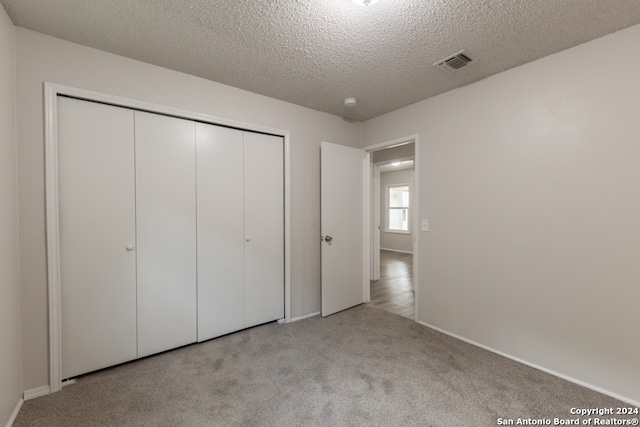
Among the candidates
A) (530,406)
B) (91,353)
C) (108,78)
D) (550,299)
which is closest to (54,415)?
(91,353)

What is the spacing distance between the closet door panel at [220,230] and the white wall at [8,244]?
1116mm

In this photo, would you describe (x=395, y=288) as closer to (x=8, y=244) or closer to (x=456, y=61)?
(x=456, y=61)

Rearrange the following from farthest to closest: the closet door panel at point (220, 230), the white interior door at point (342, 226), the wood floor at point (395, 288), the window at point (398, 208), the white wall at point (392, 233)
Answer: the window at point (398, 208) < the white wall at point (392, 233) < the wood floor at point (395, 288) < the white interior door at point (342, 226) < the closet door panel at point (220, 230)

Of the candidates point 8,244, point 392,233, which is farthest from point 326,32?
point 392,233

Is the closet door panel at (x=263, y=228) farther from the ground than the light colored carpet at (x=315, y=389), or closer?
farther from the ground

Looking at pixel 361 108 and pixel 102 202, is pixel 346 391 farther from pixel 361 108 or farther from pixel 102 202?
pixel 361 108

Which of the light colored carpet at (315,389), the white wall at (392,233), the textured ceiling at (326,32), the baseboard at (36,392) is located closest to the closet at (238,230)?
the light colored carpet at (315,389)

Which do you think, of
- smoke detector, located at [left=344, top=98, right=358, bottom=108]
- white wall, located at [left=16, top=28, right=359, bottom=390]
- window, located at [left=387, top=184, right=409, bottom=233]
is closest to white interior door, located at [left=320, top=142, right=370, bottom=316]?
white wall, located at [left=16, top=28, right=359, bottom=390]

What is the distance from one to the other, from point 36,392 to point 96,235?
1069mm

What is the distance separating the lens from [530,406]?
1663 millimetres

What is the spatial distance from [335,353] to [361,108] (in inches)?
103

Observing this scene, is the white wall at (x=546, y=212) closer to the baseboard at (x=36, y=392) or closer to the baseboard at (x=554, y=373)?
the baseboard at (x=554, y=373)

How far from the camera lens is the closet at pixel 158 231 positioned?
1.93 metres

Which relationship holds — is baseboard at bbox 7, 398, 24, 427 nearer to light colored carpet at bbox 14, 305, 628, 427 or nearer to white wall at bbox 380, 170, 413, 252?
light colored carpet at bbox 14, 305, 628, 427
